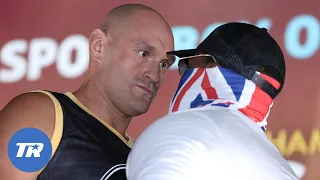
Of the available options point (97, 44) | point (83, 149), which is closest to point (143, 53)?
point (97, 44)

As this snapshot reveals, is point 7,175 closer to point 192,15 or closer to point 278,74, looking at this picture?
point 278,74

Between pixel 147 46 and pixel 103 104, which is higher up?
pixel 147 46

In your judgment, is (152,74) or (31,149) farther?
(152,74)

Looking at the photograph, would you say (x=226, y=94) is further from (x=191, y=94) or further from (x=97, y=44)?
(x=97, y=44)

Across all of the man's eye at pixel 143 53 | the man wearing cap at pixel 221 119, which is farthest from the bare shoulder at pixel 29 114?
the man wearing cap at pixel 221 119

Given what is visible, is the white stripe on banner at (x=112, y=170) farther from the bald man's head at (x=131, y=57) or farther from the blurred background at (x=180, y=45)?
the blurred background at (x=180, y=45)

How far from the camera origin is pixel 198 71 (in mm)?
887

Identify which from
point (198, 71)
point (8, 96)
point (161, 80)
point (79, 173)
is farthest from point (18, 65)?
point (198, 71)

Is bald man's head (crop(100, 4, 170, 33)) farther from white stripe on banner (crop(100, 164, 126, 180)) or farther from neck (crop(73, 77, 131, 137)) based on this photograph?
white stripe on banner (crop(100, 164, 126, 180))

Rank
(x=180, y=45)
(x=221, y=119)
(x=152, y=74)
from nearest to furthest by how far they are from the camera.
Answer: (x=221, y=119) < (x=152, y=74) < (x=180, y=45)

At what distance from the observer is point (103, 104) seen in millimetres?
1391

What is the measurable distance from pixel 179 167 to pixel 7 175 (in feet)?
1.79

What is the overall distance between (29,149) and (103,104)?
23cm

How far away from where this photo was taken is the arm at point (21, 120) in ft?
3.89
